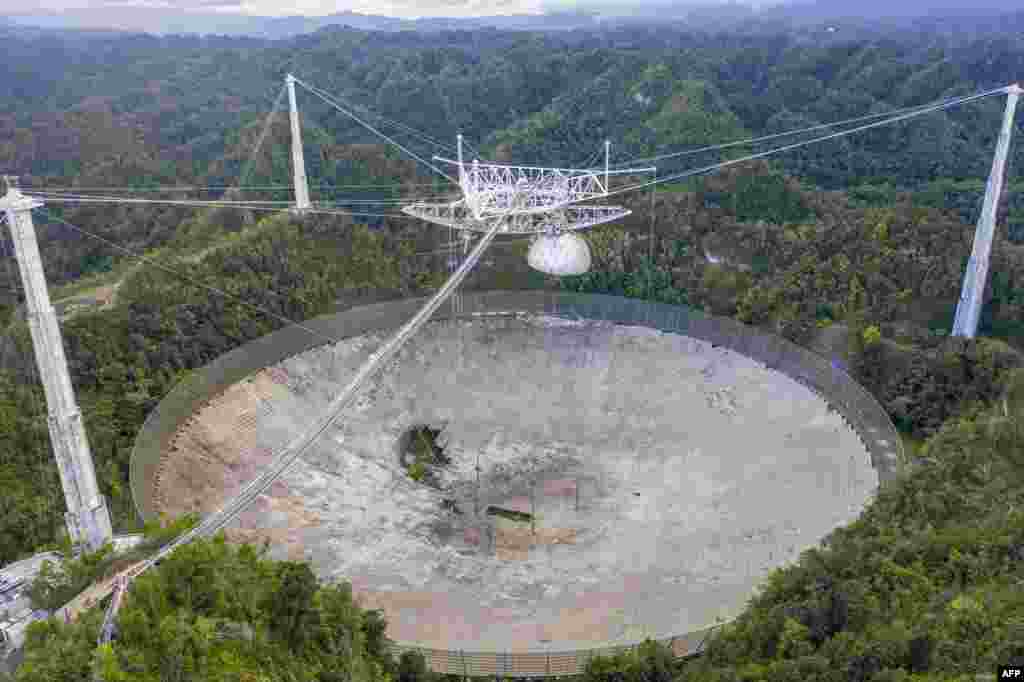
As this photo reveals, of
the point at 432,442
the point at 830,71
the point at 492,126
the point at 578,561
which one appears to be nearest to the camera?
the point at 578,561

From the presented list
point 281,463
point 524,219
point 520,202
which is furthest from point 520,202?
point 281,463

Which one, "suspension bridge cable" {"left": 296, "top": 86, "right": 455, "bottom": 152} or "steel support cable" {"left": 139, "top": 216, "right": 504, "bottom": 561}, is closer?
"steel support cable" {"left": 139, "top": 216, "right": 504, "bottom": 561}

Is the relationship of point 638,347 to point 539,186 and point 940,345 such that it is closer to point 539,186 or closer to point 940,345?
point 539,186

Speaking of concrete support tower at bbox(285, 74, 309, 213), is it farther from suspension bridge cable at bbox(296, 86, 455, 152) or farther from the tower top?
suspension bridge cable at bbox(296, 86, 455, 152)

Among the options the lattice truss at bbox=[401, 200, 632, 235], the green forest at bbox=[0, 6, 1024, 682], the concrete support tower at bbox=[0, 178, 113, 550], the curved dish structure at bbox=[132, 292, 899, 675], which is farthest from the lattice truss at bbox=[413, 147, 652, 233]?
the concrete support tower at bbox=[0, 178, 113, 550]

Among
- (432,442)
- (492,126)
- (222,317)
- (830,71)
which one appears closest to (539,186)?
(432,442)

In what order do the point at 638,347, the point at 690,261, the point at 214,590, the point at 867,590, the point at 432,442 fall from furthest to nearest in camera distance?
the point at 690,261, the point at 638,347, the point at 432,442, the point at 867,590, the point at 214,590

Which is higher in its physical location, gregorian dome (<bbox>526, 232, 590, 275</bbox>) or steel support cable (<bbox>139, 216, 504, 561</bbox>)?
gregorian dome (<bbox>526, 232, 590, 275</bbox>)
